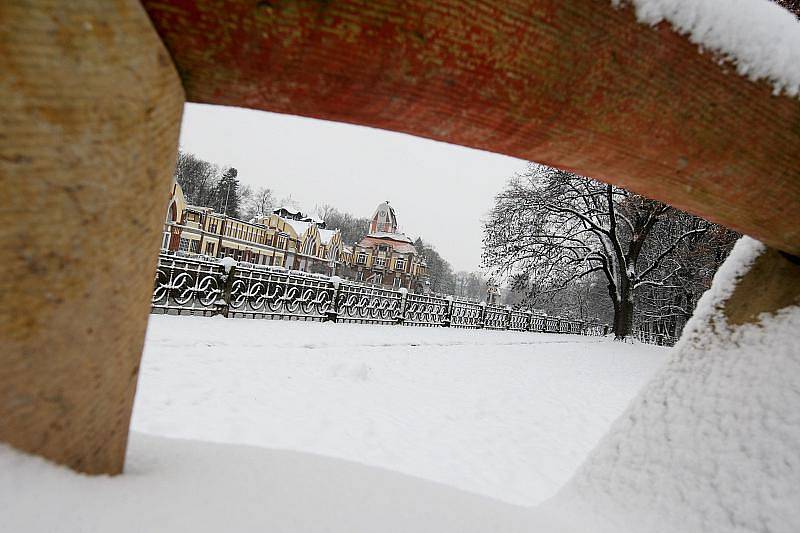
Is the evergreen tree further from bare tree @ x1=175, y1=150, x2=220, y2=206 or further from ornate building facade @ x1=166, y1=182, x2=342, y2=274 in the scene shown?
ornate building facade @ x1=166, y1=182, x2=342, y2=274

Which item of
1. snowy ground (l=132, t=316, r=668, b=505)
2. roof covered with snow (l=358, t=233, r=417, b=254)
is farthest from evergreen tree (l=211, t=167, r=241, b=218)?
snowy ground (l=132, t=316, r=668, b=505)

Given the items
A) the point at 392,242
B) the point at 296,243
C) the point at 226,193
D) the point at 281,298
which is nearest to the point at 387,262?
the point at 392,242

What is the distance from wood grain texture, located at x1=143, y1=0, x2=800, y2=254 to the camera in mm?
966

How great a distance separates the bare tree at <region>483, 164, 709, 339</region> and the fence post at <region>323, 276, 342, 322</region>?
1060 centimetres

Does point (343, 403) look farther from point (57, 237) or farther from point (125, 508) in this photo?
point (57, 237)

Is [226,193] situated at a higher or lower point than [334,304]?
higher

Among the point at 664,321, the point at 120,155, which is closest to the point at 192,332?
the point at 120,155

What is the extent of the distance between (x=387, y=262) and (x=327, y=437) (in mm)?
61215

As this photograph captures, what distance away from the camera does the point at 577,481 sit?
2238mm

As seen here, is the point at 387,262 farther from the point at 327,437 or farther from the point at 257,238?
the point at 327,437

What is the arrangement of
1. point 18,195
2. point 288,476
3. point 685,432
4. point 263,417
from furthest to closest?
point 263,417 < point 685,432 < point 288,476 < point 18,195

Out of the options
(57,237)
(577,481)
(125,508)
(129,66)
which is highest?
(129,66)

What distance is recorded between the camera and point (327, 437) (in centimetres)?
396

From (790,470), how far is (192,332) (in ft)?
27.5
